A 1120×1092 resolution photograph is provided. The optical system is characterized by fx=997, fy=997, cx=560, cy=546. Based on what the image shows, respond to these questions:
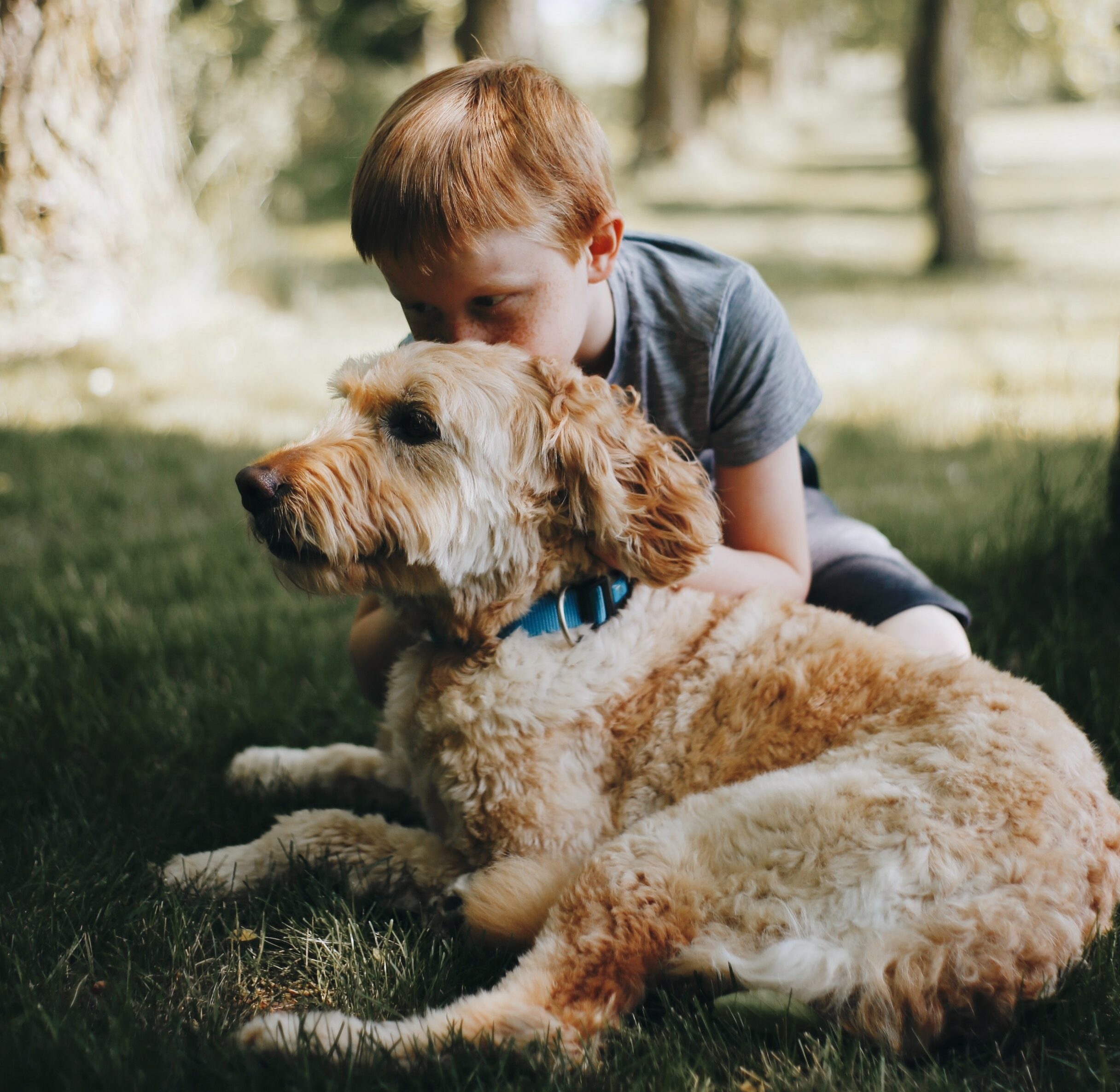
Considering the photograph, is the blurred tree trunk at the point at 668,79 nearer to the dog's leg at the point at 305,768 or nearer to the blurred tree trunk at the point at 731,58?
the blurred tree trunk at the point at 731,58

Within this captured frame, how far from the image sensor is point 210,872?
2279 millimetres

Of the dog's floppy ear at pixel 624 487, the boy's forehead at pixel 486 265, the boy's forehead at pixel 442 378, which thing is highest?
the boy's forehead at pixel 486 265

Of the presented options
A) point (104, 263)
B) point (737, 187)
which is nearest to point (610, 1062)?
point (104, 263)

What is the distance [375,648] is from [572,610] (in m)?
0.83

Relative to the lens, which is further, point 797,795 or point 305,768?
point 305,768

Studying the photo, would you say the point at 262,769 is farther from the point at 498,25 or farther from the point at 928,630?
the point at 498,25

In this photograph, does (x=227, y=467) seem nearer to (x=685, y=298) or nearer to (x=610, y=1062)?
(x=685, y=298)

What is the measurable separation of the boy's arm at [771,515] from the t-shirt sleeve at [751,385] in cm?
5

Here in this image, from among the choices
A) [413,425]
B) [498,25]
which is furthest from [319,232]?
[413,425]

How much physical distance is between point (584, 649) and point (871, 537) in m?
1.38

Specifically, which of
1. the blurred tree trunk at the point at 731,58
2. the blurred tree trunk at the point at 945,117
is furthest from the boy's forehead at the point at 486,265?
the blurred tree trunk at the point at 731,58

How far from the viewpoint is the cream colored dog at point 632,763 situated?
1723 millimetres

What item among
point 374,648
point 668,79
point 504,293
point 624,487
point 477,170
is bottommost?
point 374,648

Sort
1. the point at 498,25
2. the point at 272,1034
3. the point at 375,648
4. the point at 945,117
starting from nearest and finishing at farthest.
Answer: the point at 272,1034
the point at 375,648
the point at 498,25
the point at 945,117
